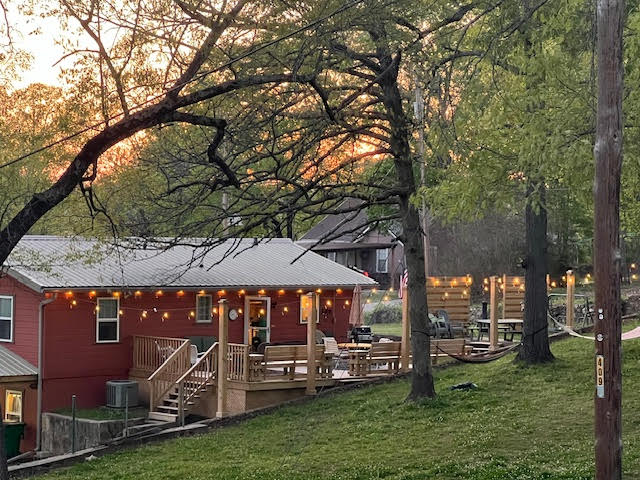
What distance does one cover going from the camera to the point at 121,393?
24203mm

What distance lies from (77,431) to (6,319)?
15.8 feet

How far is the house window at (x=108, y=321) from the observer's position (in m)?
25.3

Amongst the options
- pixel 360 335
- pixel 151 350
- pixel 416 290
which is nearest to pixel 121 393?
pixel 151 350

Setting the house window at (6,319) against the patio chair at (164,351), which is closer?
the patio chair at (164,351)

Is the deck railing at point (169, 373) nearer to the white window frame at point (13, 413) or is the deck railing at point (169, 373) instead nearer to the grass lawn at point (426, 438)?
the grass lawn at point (426, 438)

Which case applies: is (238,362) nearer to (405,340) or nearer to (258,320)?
(405,340)

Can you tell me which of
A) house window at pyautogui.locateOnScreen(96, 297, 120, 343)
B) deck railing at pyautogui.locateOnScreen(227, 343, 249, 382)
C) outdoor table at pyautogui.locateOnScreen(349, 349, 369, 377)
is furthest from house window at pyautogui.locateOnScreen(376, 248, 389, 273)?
deck railing at pyautogui.locateOnScreen(227, 343, 249, 382)

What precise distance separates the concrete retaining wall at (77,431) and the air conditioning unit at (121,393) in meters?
1.47

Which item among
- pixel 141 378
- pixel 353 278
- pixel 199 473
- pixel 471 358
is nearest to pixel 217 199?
pixel 353 278

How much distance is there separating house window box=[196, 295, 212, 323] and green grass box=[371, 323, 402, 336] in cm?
1272

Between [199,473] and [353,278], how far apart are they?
14.4 metres

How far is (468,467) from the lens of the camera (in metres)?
12.9

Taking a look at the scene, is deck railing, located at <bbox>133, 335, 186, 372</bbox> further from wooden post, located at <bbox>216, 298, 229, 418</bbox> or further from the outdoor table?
the outdoor table

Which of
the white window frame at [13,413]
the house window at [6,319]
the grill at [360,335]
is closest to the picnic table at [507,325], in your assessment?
the grill at [360,335]
